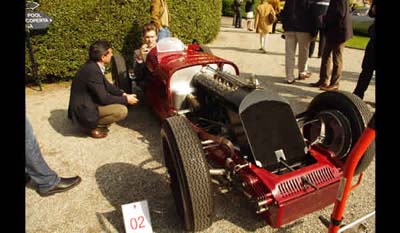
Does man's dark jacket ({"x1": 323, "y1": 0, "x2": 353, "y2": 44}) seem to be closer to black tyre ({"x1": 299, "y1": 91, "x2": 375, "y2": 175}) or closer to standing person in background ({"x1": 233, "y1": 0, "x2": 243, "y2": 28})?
black tyre ({"x1": 299, "y1": 91, "x2": 375, "y2": 175})

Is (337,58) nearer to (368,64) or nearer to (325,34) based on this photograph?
(325,34)

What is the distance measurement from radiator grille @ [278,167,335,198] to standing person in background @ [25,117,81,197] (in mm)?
2060

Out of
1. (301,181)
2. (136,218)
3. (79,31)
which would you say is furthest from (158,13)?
(301,181)

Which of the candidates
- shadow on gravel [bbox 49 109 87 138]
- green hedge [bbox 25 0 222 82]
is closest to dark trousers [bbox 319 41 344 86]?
green hedge [bbox 25 0 222 82]

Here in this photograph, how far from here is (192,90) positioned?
3.45 metres

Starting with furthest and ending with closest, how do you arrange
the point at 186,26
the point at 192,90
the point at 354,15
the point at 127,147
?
the point at 354,15, the point at 186,26, the point at 127,147, the point at 192,90

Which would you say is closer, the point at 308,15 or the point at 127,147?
the point at 127,147

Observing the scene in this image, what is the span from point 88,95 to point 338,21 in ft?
13.6

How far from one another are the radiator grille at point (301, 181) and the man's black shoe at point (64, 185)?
2.04 metres

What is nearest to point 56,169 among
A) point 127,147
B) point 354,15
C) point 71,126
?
point 127,147

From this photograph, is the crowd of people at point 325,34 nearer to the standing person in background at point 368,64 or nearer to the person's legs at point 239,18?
the standing person in background at point 368,64

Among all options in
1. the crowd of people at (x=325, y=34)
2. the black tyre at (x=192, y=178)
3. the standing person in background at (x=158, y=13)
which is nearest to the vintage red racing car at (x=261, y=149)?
the black tyre at (x=192, y=178)

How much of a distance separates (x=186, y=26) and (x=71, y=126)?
508 cm

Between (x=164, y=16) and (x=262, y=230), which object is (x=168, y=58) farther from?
(x=164, y=16)
